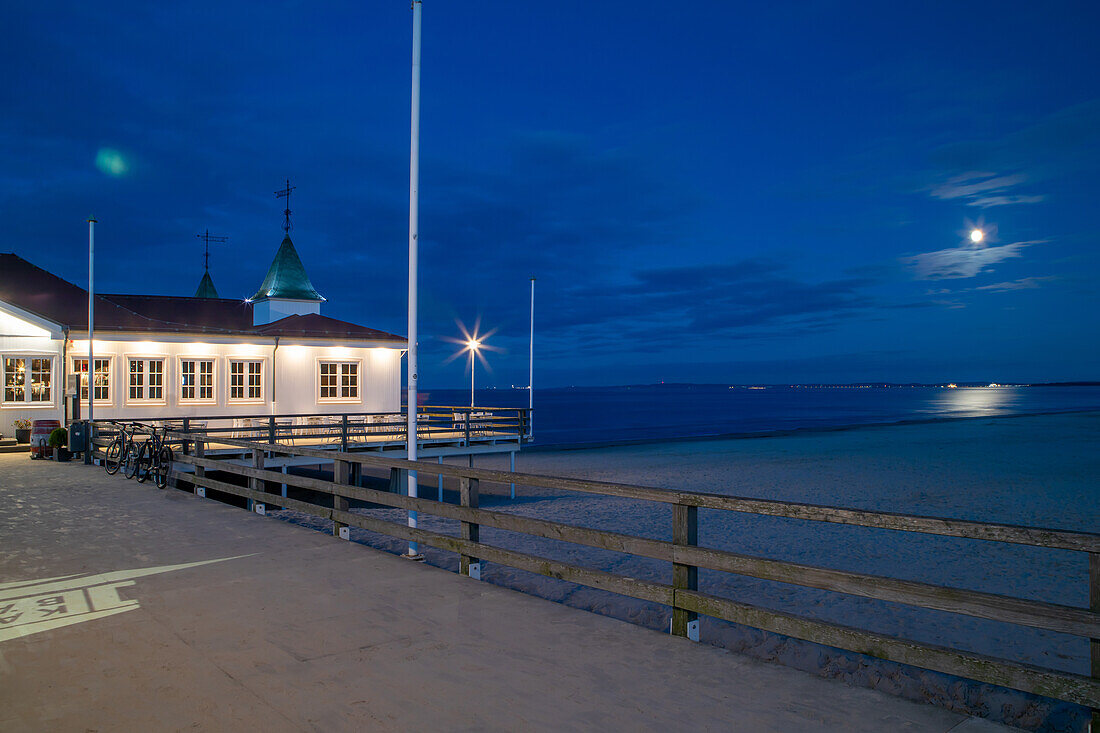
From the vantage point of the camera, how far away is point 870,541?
1541 cm

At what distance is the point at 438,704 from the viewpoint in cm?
416

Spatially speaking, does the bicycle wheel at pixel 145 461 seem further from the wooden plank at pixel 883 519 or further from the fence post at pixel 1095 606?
the fence post at pixel 1095 606

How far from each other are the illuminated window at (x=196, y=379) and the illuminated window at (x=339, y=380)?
3.79m

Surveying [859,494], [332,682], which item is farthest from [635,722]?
[859,494]

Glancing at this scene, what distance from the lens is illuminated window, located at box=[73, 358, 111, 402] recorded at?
2406cm

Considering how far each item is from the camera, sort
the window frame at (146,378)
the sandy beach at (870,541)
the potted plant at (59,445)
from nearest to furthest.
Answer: the sandy beach at (870,541), the potted plant at (59,445), the window frame at (146,378)

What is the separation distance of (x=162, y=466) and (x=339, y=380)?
1321 centimetres

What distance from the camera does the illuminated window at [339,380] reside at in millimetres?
27280

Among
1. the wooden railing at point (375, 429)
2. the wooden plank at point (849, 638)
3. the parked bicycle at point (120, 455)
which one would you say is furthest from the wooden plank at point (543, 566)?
the wooden railing at point (375, 429)

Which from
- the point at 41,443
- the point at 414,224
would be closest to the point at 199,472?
the point at 414,224

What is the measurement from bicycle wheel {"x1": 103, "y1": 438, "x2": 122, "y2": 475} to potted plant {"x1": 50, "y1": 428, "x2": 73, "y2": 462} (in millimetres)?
2933

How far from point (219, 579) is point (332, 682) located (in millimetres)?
3105

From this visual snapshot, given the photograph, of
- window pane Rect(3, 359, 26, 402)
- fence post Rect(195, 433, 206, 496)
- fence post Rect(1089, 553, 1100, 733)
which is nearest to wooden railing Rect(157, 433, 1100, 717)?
fence post Rect(1089, 553, 1100, 733)

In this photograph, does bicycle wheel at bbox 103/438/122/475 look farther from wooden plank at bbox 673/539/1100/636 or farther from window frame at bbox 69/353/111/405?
wooden plank at bbox 673/539/1100/636
